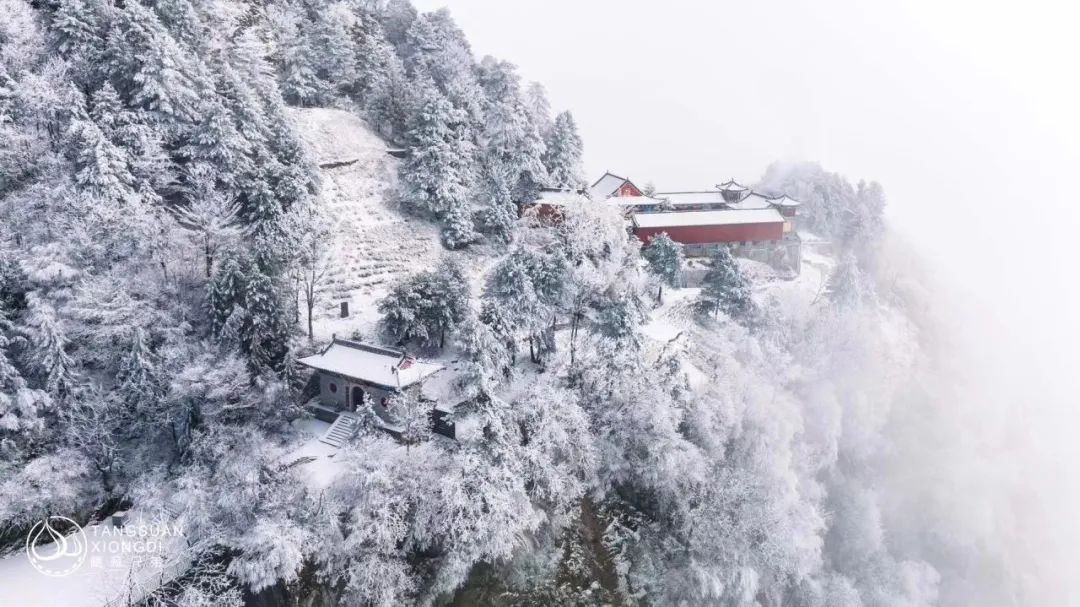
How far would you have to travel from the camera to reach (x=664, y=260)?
39.1 meters

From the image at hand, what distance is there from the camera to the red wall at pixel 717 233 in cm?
4450

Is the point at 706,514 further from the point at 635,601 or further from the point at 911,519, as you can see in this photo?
the point at 911,519

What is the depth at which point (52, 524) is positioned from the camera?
19484 millimetres

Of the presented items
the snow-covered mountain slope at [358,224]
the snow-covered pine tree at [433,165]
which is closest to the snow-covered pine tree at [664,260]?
the snow-covered pine tree at [433,165]

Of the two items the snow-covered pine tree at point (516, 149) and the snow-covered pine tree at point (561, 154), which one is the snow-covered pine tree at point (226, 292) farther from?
the snow-covered pine tree at point (561, 154)

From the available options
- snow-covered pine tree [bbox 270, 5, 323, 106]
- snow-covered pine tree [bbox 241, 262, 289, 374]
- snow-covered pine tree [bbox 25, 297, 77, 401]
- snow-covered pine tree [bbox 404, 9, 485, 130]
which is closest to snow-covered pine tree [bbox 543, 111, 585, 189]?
snow-covered pine tree [bbox 404, 9, 485, 130]

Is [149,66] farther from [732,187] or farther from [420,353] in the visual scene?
[732,187]

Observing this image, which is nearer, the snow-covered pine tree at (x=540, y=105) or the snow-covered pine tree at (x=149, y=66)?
the snow-covered pine tree at (x=149, y=66)

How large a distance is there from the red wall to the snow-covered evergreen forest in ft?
15.7

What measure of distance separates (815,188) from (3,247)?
67565 millimetres

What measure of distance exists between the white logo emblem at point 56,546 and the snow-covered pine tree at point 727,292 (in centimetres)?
3407

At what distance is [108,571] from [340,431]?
9.11m

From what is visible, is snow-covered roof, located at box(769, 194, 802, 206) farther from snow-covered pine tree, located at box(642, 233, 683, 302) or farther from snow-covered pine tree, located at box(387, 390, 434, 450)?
snow-covered pine tree, located at box(387, 390, 434, 450)

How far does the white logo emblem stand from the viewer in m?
18.6
